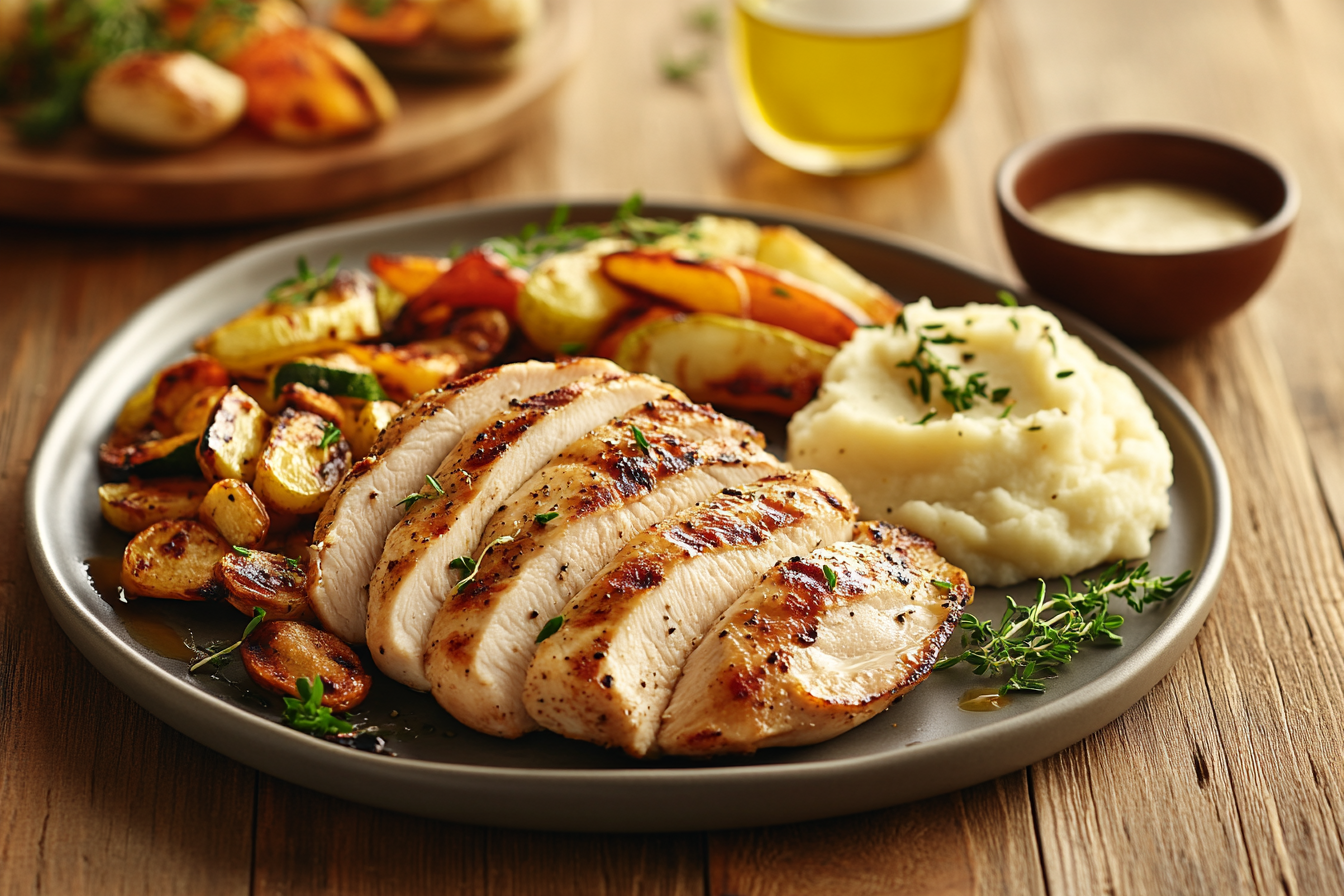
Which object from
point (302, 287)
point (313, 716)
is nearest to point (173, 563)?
point (313, 716)

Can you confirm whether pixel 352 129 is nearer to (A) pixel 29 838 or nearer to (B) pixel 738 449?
(B) pixel 738 449

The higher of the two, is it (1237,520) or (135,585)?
(135,585)

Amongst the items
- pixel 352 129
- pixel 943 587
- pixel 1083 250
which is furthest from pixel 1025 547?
pixel 352 129

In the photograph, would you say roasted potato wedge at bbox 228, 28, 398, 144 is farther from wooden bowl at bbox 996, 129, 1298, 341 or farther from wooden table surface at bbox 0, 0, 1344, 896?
wooden bowl at bbox 996, 129, 1298, 341

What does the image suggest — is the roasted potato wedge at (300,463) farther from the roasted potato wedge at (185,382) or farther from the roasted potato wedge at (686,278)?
the roasted potato wedge at (686,278)

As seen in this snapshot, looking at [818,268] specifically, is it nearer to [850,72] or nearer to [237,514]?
[850,72]
